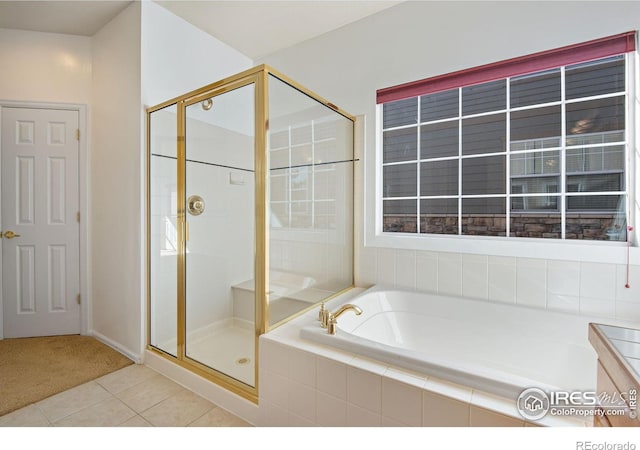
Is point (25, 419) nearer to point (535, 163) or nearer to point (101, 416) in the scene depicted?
point (101, 416)

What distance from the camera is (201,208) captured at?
2.09 m

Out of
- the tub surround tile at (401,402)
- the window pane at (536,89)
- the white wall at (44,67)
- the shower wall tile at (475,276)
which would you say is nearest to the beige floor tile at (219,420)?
the tub surround tile at (401,402)

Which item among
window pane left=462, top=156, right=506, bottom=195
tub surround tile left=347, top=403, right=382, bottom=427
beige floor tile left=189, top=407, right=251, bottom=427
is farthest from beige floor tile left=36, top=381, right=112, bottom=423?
window pane left=462, top=156, right=506, bottom=195

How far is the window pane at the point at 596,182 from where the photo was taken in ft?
5.57

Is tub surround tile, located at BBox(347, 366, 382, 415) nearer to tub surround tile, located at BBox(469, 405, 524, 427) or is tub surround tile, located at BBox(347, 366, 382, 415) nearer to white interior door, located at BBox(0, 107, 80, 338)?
tub surround tile, located at BBox(469, 405, 524, 427)

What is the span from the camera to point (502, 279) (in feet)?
6.27

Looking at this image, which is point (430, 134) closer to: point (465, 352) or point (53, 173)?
Answer: point (465, 352)

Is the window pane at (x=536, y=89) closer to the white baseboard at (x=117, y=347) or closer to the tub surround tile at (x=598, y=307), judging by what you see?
the tub surround tile at (x=598, y=307)

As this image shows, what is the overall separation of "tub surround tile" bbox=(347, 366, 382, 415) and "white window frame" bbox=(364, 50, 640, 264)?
1208 mm

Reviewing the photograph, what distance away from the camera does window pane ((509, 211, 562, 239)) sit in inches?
72.9

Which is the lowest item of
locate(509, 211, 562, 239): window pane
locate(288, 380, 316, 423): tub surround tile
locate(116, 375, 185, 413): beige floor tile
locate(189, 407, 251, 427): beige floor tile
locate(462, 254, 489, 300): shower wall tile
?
locate(189, 407, 251, 427): beige floor tile

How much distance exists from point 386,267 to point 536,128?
4.41 ft

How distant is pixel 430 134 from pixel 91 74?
2.95 m
